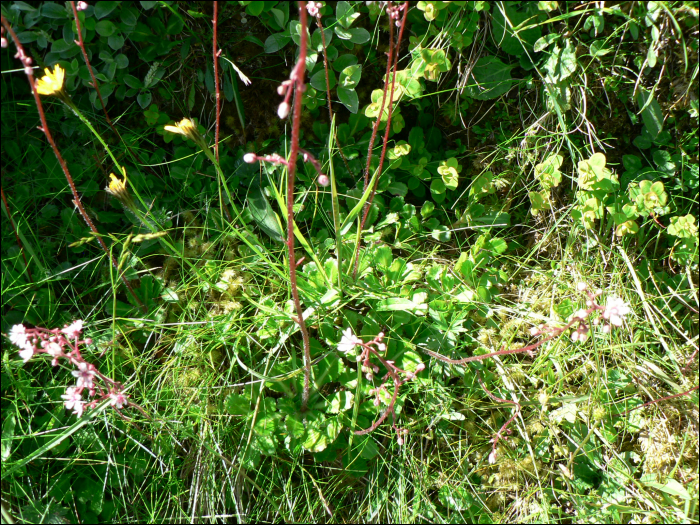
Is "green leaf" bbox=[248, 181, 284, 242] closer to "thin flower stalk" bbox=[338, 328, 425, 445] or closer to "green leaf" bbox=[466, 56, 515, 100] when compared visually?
"thin flower stalk" bbox=[338, 328, 425, 445]

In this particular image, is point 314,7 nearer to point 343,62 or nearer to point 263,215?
point 343,62

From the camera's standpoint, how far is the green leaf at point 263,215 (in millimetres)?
1739

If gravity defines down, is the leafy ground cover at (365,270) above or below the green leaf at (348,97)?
below

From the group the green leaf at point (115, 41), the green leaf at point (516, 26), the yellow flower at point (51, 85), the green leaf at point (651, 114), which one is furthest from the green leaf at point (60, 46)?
the green leaf at point (651, 114)

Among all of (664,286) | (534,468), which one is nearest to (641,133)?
(664,286)

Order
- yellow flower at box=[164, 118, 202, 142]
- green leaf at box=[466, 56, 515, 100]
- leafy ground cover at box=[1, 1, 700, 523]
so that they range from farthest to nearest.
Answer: green leaf at box=[466, 56, 515, 100]
leafy ground cover at box=[1, 1, 700, 523]
yellow flower at box=[164, 118, 202, 142]

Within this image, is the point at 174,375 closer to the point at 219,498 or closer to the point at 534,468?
the point at 219,498

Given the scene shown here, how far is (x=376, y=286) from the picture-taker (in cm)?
163

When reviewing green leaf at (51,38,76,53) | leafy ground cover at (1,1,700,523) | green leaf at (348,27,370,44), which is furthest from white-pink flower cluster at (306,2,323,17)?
green leaf at (51,38,76,53)

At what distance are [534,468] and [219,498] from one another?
2.99ft

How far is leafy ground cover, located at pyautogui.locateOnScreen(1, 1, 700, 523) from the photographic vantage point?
1558 millimetres

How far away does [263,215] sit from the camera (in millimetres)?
1765

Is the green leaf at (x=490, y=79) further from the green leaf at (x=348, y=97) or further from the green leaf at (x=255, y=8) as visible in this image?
the green leaf at (x=255, y=8)

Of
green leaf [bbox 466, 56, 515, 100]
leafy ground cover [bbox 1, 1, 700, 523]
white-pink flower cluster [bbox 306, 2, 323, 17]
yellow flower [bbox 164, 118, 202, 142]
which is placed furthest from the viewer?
green leaf [bbox 466, 56, 515, 100]
